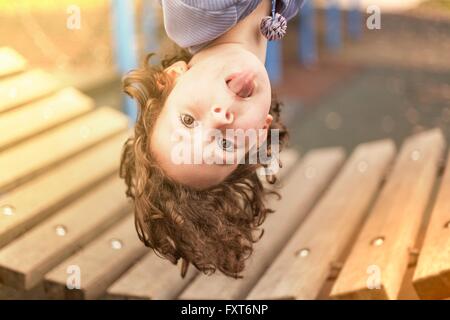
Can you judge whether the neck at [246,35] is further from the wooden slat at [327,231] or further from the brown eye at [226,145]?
the wooden slat at [327,231]

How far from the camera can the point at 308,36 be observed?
12.1 feet

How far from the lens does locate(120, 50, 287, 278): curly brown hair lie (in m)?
1.22

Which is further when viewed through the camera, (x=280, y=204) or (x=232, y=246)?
(x=280, y=204)

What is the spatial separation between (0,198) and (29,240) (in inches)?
4.0

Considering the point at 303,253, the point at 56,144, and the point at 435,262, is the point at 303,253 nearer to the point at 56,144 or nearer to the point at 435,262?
the point at 435,262

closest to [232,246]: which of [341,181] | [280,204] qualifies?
[280,204]

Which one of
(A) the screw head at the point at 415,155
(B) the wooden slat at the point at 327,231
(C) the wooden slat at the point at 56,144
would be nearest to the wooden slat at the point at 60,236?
(C) the wooden slat at the point at 56,144

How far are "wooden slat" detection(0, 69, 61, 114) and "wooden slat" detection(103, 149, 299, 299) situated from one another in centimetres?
40

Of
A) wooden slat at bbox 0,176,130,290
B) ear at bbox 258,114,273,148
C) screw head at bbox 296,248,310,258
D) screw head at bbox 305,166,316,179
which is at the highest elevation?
ear at bbox 258,114,273,148

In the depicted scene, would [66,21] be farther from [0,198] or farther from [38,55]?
[0,198]

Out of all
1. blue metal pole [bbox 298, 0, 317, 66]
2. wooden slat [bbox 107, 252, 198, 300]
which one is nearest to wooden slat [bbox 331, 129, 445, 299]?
wooden slat [bbox 107, 252, 198, 300]

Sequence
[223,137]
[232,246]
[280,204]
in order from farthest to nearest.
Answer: [280,204] < [232,246] < [223,137]

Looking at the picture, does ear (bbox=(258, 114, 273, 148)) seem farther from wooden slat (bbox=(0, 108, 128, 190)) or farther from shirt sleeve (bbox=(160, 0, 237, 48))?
wooden slat (bbox=(0, 108, 128, 190))

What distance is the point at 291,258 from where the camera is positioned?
163 cm
